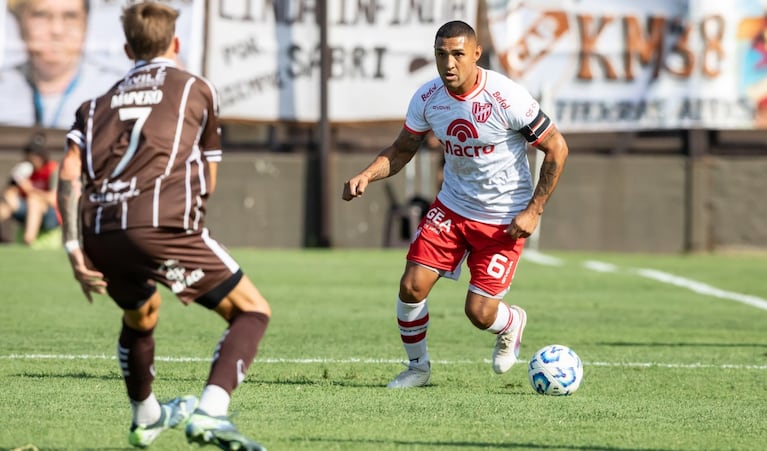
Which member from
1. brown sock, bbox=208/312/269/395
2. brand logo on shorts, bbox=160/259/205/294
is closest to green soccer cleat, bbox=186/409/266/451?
brown sock, bbox=208/312/269/395

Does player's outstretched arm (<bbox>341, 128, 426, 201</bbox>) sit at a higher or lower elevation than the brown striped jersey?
lower

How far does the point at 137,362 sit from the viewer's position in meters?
5.82

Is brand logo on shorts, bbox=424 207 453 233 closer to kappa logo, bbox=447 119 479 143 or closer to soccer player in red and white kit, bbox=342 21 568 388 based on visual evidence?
soccer player in red and white kit, bbox=342 21 568 388

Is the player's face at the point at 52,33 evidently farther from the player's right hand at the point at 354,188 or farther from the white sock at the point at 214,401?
the white sock at the point at 214,401

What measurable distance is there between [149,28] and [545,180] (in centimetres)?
327

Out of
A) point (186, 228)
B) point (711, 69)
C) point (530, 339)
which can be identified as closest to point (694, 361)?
point (530, 339)

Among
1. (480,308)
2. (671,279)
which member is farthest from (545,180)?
(671,279)

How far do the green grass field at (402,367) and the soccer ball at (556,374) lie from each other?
0.36ft

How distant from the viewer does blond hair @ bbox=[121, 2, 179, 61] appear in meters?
5.55

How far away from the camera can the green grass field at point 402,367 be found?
251 inches

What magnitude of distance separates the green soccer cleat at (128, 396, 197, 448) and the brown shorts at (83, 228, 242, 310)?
1.59ft

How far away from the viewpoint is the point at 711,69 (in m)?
22.7

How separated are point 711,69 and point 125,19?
18235 mm

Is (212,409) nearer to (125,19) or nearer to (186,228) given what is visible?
(186,228)
